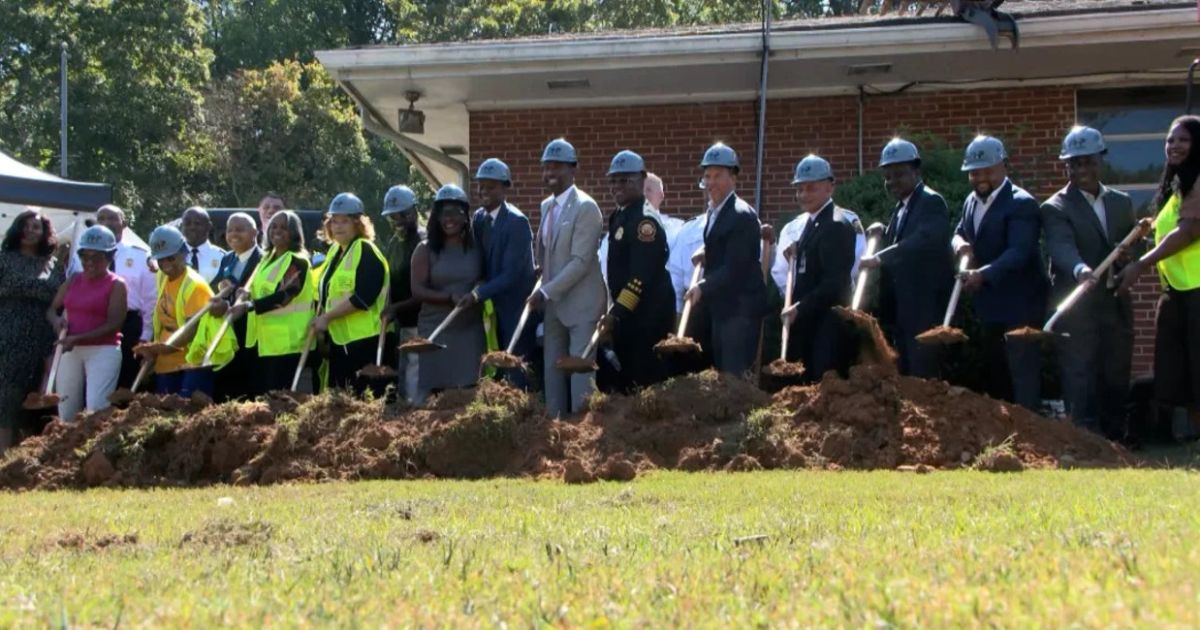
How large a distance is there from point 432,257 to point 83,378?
10.5ft

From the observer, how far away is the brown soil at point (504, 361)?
10.6 meters

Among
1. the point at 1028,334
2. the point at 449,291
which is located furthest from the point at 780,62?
the point at 1028,334

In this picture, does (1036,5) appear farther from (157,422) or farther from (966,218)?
(157,422)

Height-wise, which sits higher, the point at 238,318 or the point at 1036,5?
the point at 1036,5

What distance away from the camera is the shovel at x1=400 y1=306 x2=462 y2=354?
11.1m

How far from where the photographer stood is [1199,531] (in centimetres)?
561

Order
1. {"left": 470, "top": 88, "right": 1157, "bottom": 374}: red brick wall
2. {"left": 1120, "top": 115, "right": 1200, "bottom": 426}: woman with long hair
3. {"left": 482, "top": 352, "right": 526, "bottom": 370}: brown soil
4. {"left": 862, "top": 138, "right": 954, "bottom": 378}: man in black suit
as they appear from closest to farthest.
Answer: {"left": 1120, "top": 115, "right": 1200, "bottom": 426}: woman with long hair → {"left": 482, "top": 352, "right": 526, "bottom": 370}: brown soil → {"left": 862, "top": 138, "right": 954, "bottom": 378}: man in black suit → {"left": 470, "top": 88, "right": 1157, "bottom": 374}: red brick wall

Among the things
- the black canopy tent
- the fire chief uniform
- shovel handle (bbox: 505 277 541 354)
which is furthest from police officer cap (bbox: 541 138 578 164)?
the black canopy tent

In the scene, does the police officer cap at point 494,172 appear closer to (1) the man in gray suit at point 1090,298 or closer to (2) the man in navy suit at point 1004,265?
(2) the man in navy suit at point 1004,265

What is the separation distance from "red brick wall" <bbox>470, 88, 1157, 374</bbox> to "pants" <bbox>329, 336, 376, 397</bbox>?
4.65 metres

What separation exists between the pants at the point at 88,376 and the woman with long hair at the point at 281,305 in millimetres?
1191

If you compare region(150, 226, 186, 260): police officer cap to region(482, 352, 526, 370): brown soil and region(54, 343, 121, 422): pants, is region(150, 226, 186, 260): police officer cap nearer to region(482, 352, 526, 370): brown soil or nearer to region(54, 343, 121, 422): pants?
region(54, 343, 121, 422): pants

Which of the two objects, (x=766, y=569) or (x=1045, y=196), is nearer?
(x=766, y=569)

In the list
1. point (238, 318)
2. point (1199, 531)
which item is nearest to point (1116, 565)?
point (1199, 531)
